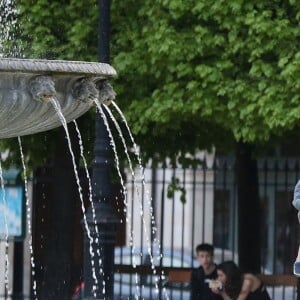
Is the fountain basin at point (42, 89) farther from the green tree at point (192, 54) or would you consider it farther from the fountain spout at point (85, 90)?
the green tree at point (192, 54)

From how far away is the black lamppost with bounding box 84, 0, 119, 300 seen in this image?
12555 millimetres

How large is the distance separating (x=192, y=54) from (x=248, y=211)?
4242 mm

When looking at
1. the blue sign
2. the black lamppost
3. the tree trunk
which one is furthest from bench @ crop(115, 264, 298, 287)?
the black lamppost

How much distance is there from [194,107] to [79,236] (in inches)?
357

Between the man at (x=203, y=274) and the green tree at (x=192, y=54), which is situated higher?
the green tree at (x=192, y=54)

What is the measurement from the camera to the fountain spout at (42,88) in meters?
9.09

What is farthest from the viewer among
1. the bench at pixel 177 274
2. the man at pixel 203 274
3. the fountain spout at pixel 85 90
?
the bench at pixel 177 274

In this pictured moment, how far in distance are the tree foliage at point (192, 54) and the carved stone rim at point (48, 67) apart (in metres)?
3.41

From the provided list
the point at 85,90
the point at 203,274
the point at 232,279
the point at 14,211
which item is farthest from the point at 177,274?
the point at 85,90

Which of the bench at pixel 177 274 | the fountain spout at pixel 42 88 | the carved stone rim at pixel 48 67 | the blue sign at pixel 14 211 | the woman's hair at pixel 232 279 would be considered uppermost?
the carved stone rim at pixel 48 67

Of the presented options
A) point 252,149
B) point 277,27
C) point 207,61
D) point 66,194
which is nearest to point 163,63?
point 207,61

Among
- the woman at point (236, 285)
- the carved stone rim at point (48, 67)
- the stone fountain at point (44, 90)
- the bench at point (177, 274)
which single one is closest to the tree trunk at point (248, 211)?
the bench at point (177, 274)

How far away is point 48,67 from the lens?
30.0 feet

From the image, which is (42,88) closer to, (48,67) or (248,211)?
(48,67)
